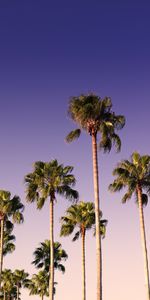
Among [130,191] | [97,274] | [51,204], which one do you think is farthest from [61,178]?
[97,274]

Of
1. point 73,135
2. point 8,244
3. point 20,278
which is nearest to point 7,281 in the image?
point 20,278

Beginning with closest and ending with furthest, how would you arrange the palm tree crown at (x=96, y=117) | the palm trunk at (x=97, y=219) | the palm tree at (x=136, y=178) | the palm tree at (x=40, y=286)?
the palm trunk at (x=97, y=219) < the palm tree crown at (x=96, y=117) < the palm tree at (x=136, y=178) < the palm tree at (x=40, y=286)

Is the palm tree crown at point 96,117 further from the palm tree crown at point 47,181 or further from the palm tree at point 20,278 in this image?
the palm tree at point 20,278

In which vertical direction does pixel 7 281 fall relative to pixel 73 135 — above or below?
below

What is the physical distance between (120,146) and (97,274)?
9.26 m

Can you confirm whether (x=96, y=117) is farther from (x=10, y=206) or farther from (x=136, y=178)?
(x=10, y=206)

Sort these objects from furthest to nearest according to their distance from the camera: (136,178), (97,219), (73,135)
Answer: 1. (136,178)
2. (73,135)
3. (97,219)

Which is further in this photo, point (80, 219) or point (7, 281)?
point (7, 281)

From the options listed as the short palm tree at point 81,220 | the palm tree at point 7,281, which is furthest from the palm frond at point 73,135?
the palm tree at point 7,281

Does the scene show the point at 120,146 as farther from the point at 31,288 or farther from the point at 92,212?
the point at 31,288

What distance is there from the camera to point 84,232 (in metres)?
45.0

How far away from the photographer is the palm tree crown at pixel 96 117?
2917 centimetres

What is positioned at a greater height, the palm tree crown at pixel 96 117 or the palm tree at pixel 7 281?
the palm tree crown at pixel 96 117

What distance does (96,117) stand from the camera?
29281mm
